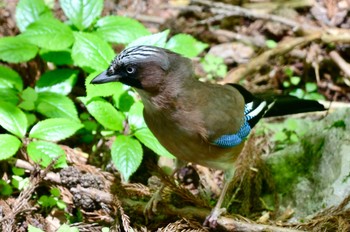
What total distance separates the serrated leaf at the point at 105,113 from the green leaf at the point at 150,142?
0.55ft

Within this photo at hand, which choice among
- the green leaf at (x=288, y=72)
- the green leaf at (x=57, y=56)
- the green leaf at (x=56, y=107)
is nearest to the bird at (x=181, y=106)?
the green leaf at (x=56, y=107)

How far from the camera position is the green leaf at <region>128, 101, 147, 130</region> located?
13.2ft

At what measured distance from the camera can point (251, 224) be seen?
347 centimetres

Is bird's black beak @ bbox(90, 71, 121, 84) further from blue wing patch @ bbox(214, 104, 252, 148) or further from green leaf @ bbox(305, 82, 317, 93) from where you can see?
green leaf @ bbox(305, 82, 317, 93)

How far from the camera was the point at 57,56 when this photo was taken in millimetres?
4496

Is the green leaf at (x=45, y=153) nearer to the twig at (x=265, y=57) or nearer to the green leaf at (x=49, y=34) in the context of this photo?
the green leaf at (x=49, y=34)

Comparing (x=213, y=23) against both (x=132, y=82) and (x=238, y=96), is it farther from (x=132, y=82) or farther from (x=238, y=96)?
(x=132, y=82)

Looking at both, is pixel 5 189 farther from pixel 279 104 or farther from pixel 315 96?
pixel 315 96

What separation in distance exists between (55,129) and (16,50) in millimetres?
827

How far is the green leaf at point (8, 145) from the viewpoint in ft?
11.9

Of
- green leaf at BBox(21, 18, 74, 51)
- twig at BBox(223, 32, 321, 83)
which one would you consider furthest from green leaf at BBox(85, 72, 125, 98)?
twig at BBox(223, 32, 321, 83)

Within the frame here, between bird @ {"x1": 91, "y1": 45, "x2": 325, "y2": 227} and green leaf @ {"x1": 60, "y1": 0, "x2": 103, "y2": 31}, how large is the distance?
1.28m

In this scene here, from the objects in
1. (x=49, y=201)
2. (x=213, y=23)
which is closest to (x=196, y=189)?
(x=49, y=201)

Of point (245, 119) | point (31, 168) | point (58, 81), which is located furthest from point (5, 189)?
point (245, 119)
